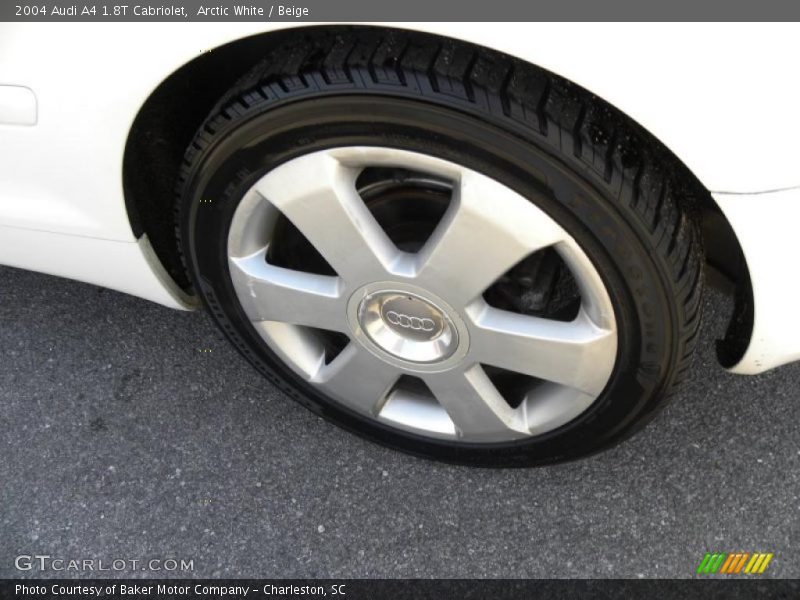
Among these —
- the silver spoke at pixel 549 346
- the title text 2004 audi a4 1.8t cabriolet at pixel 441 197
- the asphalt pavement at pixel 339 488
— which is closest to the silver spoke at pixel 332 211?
the title text 2004 audi a4 1.8t cabriolet at pixel 441 197

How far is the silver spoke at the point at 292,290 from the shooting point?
1.36 meters

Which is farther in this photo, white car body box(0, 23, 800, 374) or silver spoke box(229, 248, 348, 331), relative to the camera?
silver spoke box(229, 248, 348, 331)

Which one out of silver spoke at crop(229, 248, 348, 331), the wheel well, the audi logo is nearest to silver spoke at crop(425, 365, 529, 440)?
the audi logo

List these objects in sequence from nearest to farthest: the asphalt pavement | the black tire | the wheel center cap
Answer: the black tire < the wheel center cap < the asphalt pavement

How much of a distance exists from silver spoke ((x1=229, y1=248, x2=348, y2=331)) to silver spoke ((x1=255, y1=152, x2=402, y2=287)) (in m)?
0.08

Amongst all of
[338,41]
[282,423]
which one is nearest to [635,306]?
[338,41]

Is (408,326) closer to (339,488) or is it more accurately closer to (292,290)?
(292,290)

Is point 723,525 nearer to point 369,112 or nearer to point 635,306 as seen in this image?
point 635,306

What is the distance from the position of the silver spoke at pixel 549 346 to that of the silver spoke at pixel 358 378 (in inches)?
8.6

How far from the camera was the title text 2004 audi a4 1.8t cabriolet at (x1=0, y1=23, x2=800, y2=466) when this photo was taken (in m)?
0.98

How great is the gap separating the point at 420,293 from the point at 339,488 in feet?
1.97

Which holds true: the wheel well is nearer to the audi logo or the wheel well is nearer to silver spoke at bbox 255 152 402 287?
silver spoke at bbox 255 152 402 287
